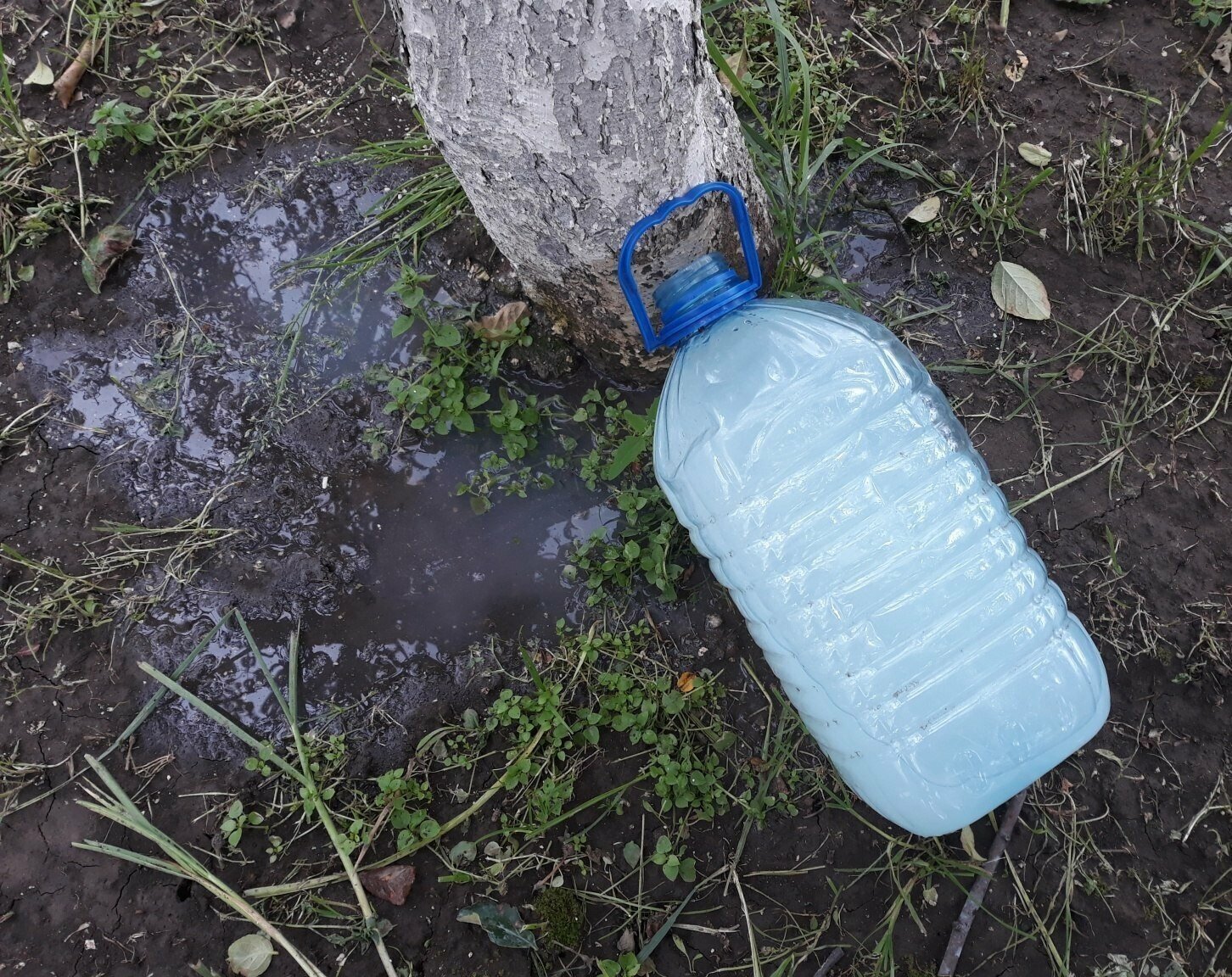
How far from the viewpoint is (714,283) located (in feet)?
4.76

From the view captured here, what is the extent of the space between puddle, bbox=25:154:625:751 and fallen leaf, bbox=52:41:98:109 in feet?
1.46

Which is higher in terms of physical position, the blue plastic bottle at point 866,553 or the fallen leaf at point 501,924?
the blue plastic bottle at point 866,553

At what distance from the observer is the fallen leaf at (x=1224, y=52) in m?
2.10

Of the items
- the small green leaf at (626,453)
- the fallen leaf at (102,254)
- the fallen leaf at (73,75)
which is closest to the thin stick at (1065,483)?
the small green leaf at (626,453)

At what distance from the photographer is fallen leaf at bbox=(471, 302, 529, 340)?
6.49ft

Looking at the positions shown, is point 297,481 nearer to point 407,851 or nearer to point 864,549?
point 407,851

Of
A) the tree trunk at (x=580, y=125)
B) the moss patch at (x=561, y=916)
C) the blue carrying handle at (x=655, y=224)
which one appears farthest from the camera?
the moss patch at (x=561, y=916)

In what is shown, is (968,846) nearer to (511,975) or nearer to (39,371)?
(511,975)

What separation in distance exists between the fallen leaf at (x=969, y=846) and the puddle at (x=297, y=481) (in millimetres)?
1040

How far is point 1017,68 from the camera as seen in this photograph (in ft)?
6.98

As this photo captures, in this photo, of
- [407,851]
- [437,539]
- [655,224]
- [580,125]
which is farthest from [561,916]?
[580,125]

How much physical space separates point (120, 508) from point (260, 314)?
64 centimetres

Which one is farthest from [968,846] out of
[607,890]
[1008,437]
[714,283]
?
[714,283]

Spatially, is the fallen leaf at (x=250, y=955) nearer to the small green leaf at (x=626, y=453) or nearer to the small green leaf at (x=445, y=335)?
the small green leaf at (x=626, y=453)
